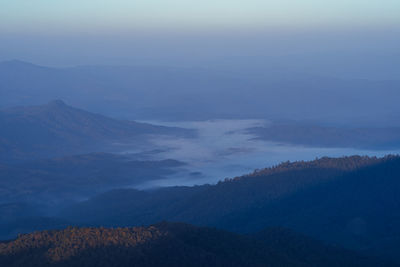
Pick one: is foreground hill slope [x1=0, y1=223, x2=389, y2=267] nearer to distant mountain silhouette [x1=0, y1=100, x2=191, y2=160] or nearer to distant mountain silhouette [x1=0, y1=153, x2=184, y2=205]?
distant mountain silhouette [x1=0, y1=153, x2=184, y2=205]

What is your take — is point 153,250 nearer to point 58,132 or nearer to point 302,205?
point 302,205

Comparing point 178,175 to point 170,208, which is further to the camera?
point 178,175

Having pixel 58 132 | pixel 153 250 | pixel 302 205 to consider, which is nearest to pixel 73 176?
pixel 302 205

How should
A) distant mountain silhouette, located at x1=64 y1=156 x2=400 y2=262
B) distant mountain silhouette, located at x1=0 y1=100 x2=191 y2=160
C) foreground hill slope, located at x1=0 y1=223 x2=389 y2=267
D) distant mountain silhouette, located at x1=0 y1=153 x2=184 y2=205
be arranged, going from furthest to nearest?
distant mountain silhouette, located at x1=0 y1=100 x2=191 y2=160 < distant mountain silhouette, located at x1=0 y1=153 x2=184 y2=205 < distant mountain silhouette, located at x1=64 y1=156 x2=400 y2=262 < foreground hill slope, located at x1=0 y1=223 x2=389 y2=267

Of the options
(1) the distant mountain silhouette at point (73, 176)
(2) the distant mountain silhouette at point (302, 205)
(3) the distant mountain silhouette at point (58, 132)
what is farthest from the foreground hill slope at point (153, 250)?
(3) the distant mountain silhouette at point (58, 132)

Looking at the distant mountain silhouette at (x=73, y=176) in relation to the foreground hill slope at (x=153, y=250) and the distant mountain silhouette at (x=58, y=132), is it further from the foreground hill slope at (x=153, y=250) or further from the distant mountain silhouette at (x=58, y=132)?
the foreground hill slope at (x=153, y=250)

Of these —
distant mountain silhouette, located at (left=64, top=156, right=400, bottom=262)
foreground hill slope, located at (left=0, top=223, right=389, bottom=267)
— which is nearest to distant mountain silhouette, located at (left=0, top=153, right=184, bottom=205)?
distant mountain silhouette, located at (left=64, top=156, right=400, bottom=262)

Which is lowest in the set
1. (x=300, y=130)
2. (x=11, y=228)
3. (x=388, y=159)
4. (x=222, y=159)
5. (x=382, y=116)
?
(x=11, y=228)

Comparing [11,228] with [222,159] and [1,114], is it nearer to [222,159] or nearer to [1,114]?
[222,159]

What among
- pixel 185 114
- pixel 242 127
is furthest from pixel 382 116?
pixel 185 114
